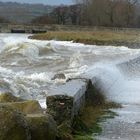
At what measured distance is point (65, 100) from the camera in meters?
10.4

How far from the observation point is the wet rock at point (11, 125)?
7.57 m

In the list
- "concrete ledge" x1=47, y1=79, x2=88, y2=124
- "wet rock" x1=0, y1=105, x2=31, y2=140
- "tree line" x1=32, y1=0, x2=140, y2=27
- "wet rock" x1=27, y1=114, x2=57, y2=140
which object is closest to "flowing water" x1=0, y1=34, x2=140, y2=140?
"concrete ledge" x1=47, y1=79, x2=88, y2=124

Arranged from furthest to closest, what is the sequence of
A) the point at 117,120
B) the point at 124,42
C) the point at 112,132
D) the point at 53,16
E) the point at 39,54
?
the point at 53,16, the point at 124,42, the point at 39,54, the point at 117,120, the point at 112,132

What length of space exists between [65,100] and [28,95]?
343 inches

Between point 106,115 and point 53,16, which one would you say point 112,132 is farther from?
point 53,16

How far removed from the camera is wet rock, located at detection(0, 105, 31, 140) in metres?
7.57

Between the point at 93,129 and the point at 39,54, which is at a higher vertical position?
the point at 93,129

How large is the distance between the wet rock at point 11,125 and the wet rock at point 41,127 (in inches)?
28.4

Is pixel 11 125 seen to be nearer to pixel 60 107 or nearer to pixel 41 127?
pixel 41 127

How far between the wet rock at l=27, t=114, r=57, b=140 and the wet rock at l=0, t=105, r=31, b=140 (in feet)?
2.37

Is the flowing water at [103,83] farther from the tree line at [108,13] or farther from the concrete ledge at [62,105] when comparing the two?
the tree line at [108,13]

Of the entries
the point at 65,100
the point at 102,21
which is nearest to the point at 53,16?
the point at 102,21

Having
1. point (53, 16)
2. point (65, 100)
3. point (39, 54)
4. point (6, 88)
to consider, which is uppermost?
point (65, 100)

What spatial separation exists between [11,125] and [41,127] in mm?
1064
